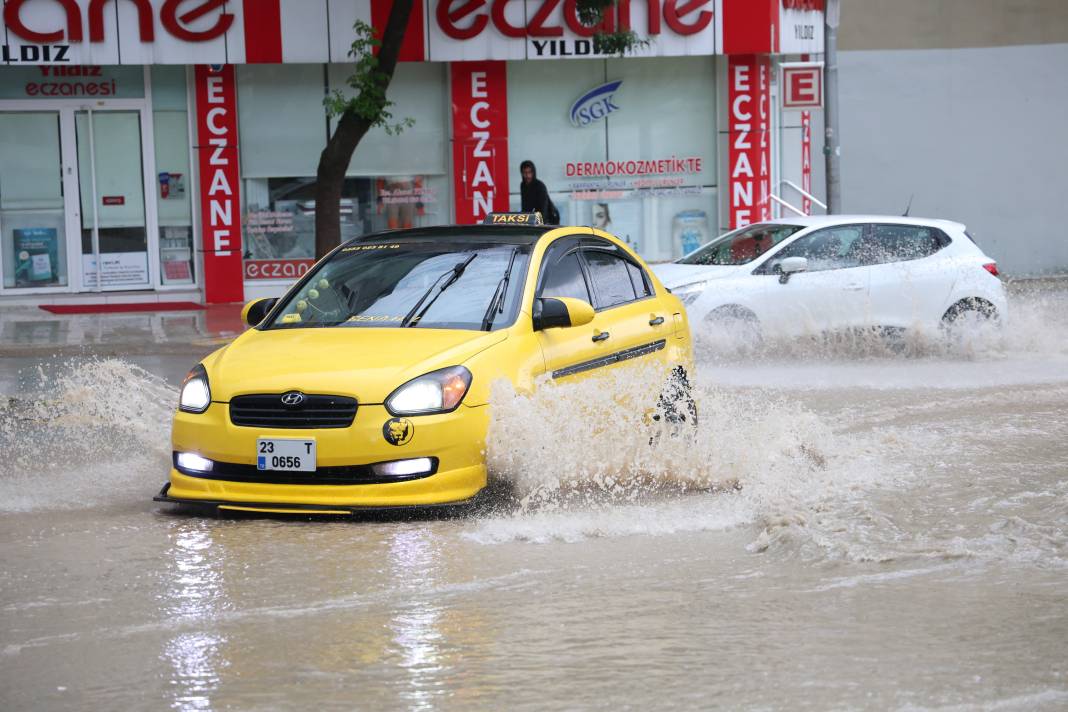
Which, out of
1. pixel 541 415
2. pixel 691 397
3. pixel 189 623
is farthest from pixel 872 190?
pixel 189 623

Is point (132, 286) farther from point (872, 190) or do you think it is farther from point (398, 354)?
point (398, 354)

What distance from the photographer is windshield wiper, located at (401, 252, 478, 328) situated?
822 centimetres

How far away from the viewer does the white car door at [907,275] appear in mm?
14914

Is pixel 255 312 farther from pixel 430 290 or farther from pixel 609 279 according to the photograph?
pixel 609 279

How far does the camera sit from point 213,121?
21.6m

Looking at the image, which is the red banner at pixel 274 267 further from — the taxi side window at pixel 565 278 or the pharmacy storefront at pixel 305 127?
the taxi side window at pixel 565 278

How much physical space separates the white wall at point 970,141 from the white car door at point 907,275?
1163 cm

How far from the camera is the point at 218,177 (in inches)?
852

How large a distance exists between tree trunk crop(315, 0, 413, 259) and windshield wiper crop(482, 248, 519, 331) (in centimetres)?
1067

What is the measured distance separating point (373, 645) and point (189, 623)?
0.80m

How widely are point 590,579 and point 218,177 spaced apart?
16.3 metres

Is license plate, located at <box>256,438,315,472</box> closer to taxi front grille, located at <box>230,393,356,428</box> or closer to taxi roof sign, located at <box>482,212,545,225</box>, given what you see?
taxi front grille, located at <box>230,393,356,428</box>

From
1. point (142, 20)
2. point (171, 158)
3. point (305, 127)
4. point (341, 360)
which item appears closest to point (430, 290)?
point (341, 360)

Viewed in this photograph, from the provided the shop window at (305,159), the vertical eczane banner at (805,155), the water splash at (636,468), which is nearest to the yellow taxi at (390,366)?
the water splash at (636,468)
